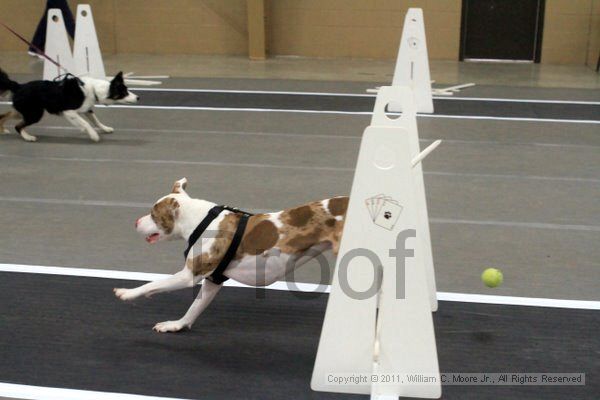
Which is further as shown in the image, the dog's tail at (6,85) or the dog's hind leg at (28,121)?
the dog's hind leg at (28,121)

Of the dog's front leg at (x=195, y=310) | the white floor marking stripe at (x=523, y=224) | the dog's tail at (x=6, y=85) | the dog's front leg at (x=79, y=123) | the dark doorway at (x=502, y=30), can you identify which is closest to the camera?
the dog's front leg at (x=195, y=310)

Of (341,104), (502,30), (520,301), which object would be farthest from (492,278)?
(502,30)

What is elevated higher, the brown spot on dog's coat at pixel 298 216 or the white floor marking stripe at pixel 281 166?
the brown spot on dog's coat at pixel 298 216

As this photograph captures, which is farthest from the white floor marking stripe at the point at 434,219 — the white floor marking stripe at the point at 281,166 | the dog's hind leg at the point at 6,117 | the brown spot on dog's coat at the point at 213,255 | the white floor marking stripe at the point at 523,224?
the dog's hind leg at the point at 6,117

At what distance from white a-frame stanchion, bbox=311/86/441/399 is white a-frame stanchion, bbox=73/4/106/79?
267 inches

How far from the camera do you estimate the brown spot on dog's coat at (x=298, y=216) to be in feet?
10.1

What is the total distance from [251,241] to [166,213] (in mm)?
365

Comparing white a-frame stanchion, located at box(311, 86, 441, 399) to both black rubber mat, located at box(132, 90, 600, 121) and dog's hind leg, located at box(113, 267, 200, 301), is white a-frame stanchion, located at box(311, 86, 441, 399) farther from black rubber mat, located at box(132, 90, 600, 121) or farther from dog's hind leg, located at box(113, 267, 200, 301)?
black rubber mat, located at box(132, 90, 600, 121)

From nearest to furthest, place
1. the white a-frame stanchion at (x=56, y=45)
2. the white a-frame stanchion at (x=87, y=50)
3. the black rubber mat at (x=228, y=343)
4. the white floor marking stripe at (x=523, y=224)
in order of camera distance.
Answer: the black rubber mat at (x=228, y=343) < the white floor marking stripe at (x=523, y=224) < the white a-frame stanchion at (x=56, y=45) < the white a-frame stanchion at (x=87, y=50)

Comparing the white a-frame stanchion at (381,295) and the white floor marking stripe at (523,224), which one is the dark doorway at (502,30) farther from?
the white a-frame stanchion at (381,295)

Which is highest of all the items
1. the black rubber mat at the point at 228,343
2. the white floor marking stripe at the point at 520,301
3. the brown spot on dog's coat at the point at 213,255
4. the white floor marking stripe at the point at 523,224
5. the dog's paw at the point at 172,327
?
the brown spot on dog's coat at the point at 213,255

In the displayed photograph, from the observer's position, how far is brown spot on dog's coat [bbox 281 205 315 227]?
308cm

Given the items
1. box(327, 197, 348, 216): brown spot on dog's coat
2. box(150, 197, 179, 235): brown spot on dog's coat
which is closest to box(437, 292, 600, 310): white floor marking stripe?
box(327, 197, 348, 216): brown spot on dog's coat

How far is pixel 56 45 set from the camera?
8758 mm
